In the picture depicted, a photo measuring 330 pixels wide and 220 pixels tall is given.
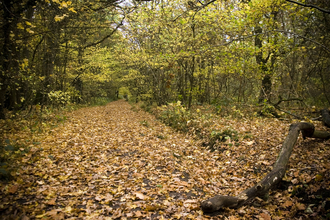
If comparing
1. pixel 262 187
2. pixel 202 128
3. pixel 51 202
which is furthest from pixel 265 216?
pixel 202 128

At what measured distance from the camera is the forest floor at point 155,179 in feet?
11.7

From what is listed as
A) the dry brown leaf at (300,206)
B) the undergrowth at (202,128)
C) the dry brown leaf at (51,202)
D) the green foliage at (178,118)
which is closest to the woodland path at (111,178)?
the dry brown leaf at (51,202)

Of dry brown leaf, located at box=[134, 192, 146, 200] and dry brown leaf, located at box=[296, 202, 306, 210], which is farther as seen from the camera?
dry brown leaf, located at box=[134, 192, 146, 200]

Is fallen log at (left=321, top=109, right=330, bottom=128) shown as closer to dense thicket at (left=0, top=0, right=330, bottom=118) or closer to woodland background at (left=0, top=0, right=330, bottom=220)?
woodland background at (left=0, top=0, right=330, bottom=220)

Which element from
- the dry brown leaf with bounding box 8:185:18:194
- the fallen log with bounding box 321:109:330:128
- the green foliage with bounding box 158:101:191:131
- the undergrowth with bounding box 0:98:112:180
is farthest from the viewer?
the green foliage with bounding box 158:101:191:131

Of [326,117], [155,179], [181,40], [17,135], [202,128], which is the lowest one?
[155,179]

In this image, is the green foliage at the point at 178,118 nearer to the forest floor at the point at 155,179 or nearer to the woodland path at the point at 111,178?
the woodland path at the point at 111,178

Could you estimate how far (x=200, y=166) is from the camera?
6.11m

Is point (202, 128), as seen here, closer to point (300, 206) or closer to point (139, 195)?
point (139, 195)

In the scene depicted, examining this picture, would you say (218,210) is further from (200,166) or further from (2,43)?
(2,43)

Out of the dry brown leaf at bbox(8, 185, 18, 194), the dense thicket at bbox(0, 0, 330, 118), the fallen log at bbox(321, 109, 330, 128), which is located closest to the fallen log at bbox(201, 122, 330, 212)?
the fallen log at bbox(321, 109, 330, 128)

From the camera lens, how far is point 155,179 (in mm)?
5172

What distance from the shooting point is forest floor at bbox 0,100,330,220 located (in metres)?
3.56

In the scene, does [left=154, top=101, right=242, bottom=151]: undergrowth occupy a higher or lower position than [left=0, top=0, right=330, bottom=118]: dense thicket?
lower
